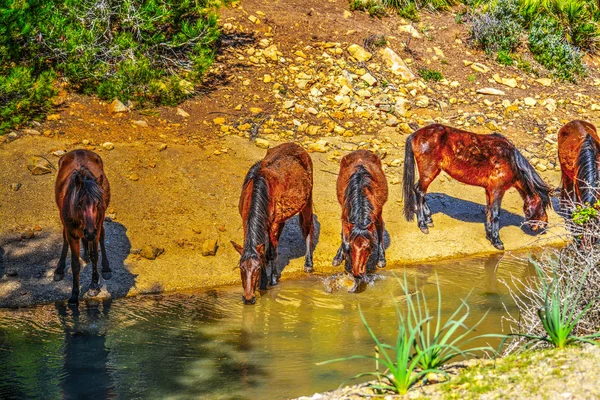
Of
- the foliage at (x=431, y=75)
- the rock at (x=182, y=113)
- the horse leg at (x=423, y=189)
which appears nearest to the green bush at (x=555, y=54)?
the foliage at (x=431, y=75)

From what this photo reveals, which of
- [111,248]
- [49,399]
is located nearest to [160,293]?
[111,248]

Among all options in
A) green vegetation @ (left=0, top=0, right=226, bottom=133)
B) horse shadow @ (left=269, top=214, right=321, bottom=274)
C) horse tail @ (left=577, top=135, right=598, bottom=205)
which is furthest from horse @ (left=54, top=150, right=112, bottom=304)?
horse tail @ (left=577, top=135, right=598, bottom=205)

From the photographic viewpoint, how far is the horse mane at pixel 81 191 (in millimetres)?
9430

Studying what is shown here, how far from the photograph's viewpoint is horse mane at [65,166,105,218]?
9.43 meters

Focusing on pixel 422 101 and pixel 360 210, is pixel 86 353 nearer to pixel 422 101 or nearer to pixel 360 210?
pixel 360 210

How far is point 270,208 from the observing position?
33.6 feet

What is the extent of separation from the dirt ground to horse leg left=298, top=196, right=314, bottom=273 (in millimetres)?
160

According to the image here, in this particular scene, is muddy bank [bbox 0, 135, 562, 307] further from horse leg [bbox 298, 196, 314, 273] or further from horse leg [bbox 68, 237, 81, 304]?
horse leg [bbox 68, 237, 81, 304]

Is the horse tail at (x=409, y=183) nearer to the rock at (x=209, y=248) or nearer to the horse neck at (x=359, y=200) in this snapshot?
the horse neck at (x=359, y=200)

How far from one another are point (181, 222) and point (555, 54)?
39.9 ft

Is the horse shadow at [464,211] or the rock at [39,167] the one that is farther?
the horse shadow at [464,211]

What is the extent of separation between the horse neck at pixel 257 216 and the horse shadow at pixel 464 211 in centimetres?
425

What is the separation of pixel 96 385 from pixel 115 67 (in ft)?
29.8

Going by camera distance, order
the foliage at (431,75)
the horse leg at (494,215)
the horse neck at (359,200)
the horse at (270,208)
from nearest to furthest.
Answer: the horse at (270,208) < the horse neck at (359,200) < the horse leg at (494,215) < the foliage at (431,75)
